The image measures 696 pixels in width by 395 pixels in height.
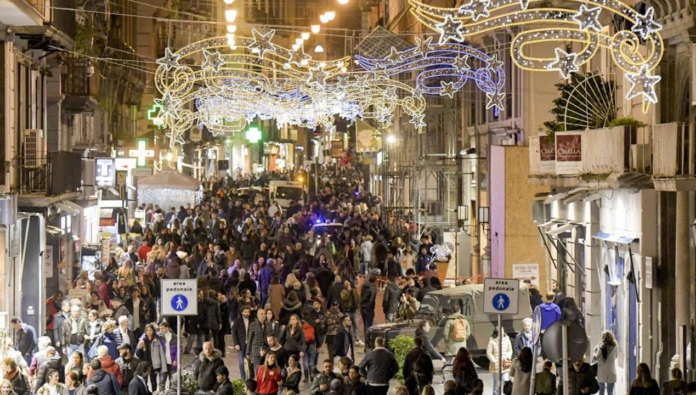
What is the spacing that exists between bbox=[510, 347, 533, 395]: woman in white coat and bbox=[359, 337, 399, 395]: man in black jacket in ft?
5.82

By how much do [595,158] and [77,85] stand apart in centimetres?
1784

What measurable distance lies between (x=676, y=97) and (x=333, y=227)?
23.8m

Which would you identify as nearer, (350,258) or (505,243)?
(505,243)

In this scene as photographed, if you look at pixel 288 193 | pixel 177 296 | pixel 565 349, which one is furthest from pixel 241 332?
pixel 288 193

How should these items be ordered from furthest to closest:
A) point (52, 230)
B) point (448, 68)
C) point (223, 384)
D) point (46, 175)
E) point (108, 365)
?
point (448, 68) < point (52, 230) < point (46, 175) < point (108, 365) < point (223, 384)

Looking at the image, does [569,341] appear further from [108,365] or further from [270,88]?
[270,88]

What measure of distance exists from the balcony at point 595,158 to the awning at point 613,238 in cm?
91

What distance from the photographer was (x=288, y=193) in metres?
64.7

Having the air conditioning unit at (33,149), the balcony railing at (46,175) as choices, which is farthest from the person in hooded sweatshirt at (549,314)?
the air conditioning unit at (33,149)

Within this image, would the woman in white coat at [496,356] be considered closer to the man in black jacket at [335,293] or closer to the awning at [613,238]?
the awning at [613,238]

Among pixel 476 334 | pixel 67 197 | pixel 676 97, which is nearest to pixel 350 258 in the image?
pixel 67 197

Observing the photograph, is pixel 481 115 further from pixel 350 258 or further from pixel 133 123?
pixel 133 123

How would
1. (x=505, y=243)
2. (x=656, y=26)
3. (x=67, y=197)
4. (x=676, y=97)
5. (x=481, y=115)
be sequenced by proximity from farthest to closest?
(x=481, y=115)
(x=505, y=243)
(x=67, y=197)
(x=676, y=97)
(x=656, y=26)

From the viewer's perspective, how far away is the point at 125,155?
50344 millimetres
